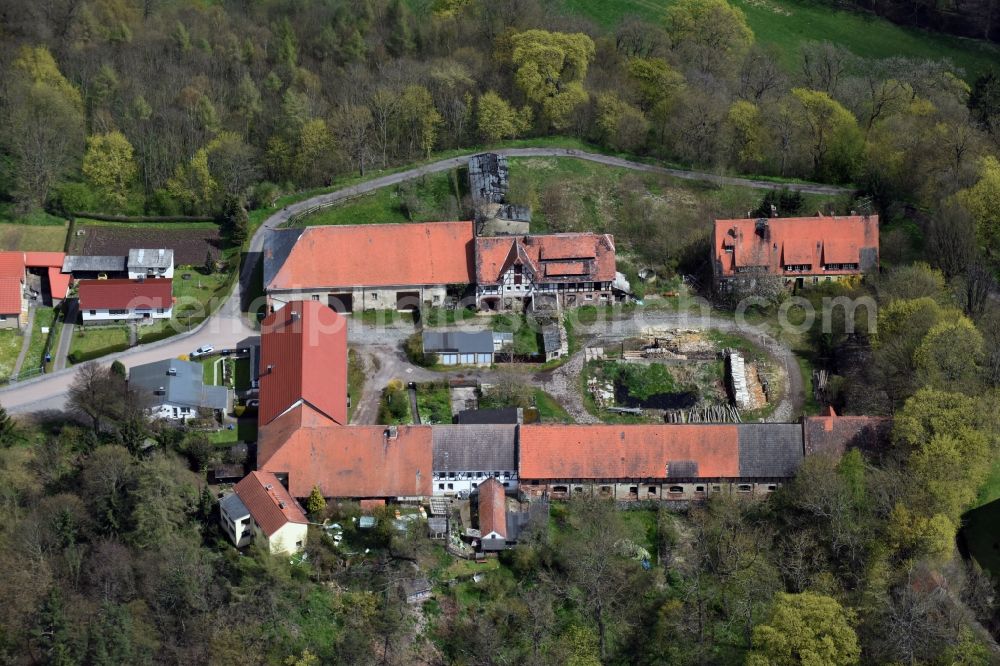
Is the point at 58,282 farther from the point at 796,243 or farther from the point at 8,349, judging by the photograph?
the point at 796,243

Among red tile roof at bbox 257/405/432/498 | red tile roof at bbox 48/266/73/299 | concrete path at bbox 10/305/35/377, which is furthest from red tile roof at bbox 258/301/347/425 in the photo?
concrete path at bbox 10/305/35/377

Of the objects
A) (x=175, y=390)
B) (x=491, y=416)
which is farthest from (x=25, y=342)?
(x=491, y=416)

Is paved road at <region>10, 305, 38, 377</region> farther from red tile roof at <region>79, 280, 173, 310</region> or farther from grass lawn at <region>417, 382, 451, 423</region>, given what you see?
grass lawn at <region>417, 382, 451, 423</region>

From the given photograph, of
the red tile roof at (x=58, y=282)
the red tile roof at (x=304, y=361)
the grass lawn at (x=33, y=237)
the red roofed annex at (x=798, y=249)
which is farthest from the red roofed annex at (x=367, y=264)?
the red roofed annex at (x=798, y=249)

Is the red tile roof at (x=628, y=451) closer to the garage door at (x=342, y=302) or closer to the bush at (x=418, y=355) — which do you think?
the bush at (x=418, y=355)

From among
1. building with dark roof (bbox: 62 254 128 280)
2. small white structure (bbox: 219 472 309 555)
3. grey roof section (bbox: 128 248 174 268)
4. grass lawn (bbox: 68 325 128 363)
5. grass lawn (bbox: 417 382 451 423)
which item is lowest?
small white structure (bbox: 219 472 309 555)
